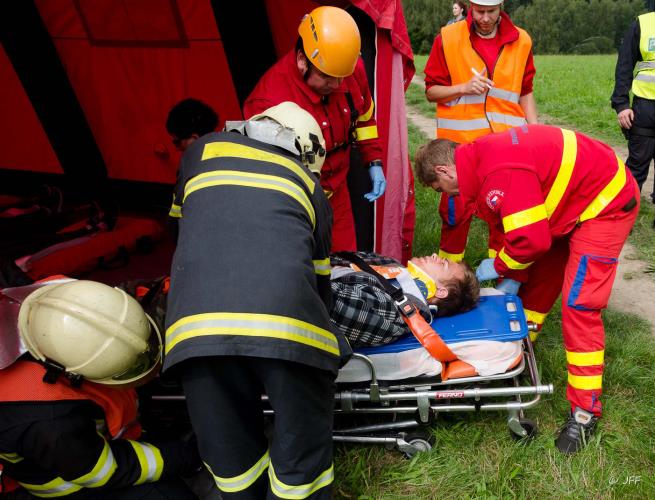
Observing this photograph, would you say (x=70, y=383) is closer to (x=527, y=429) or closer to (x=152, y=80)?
(x=527, y=429)

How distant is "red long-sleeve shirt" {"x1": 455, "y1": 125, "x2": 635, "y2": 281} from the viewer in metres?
2.39

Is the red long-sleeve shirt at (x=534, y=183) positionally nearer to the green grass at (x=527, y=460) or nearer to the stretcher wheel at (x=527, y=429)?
the stretcher wheel at (x=527, y=429)

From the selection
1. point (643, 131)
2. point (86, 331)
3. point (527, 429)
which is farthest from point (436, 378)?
point (643, 131)

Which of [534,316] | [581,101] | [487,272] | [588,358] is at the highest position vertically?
[487,272]

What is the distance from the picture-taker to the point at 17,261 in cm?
399

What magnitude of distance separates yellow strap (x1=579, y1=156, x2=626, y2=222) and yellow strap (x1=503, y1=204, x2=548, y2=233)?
13.4 inches

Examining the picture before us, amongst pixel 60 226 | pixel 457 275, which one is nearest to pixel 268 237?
pixel 457 275

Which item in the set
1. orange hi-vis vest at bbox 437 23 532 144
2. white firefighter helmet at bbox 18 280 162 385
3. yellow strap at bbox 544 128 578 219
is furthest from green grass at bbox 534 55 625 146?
white firefighter helmet at bbox 18 280 162 385

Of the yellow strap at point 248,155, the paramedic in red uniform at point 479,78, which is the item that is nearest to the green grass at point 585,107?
the paramedic in red uniform at point 479,78

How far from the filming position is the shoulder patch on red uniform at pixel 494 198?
7.93ft

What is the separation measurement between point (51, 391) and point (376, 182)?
2315 millimetres

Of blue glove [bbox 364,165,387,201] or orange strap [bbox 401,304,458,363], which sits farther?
blue glove [bbox 364,165,387,201]

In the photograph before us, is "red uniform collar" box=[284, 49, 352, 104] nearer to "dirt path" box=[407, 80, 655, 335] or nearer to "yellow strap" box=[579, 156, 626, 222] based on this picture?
"yellow strap" box=[579, 156, 626, 222]

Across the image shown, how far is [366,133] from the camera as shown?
11.3 feet
